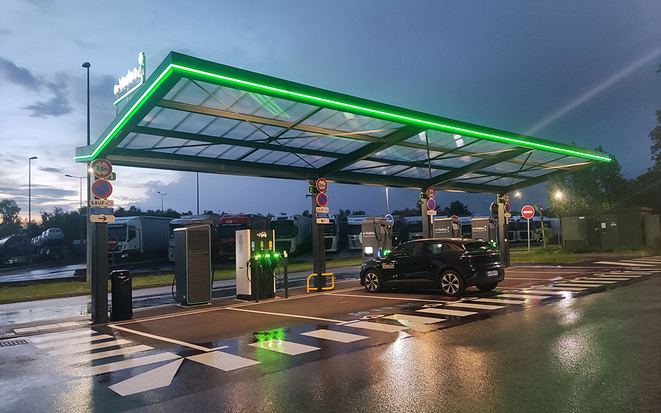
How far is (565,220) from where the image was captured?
37188 millimetres

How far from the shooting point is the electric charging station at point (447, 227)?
77.4 ft

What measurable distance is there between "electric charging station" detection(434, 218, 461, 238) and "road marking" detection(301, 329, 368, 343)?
15998 mm

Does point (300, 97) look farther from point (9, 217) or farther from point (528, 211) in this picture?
point (9, 217)

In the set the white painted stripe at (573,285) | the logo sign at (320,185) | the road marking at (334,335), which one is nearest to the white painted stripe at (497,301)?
the white painted stripe at (573,285)

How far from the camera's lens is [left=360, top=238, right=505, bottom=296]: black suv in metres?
12.9

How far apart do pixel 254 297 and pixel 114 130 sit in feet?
20.2

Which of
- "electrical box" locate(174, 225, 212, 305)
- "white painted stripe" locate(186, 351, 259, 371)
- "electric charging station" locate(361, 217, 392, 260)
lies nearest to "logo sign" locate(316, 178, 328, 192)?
"electrical box" locate(174, 225, 212, 305)

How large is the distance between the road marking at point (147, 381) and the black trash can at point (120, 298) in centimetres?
563

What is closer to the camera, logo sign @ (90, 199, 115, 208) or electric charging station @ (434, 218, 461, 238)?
logo sign @ (90, 199, 115, 208)

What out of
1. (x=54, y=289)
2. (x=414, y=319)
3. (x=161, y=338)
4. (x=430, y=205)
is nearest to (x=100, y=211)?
(x=161, y=338)

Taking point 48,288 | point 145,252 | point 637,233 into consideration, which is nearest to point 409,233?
point 637,233

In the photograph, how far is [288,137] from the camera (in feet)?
44.5

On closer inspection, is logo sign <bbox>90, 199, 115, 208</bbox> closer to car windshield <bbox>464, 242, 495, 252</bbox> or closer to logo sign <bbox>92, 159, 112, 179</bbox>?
logo sign <bbox>92, 159, 112, 179</bbox>

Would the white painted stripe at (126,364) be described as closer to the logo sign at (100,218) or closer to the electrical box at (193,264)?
the logo sign at (100,218)
